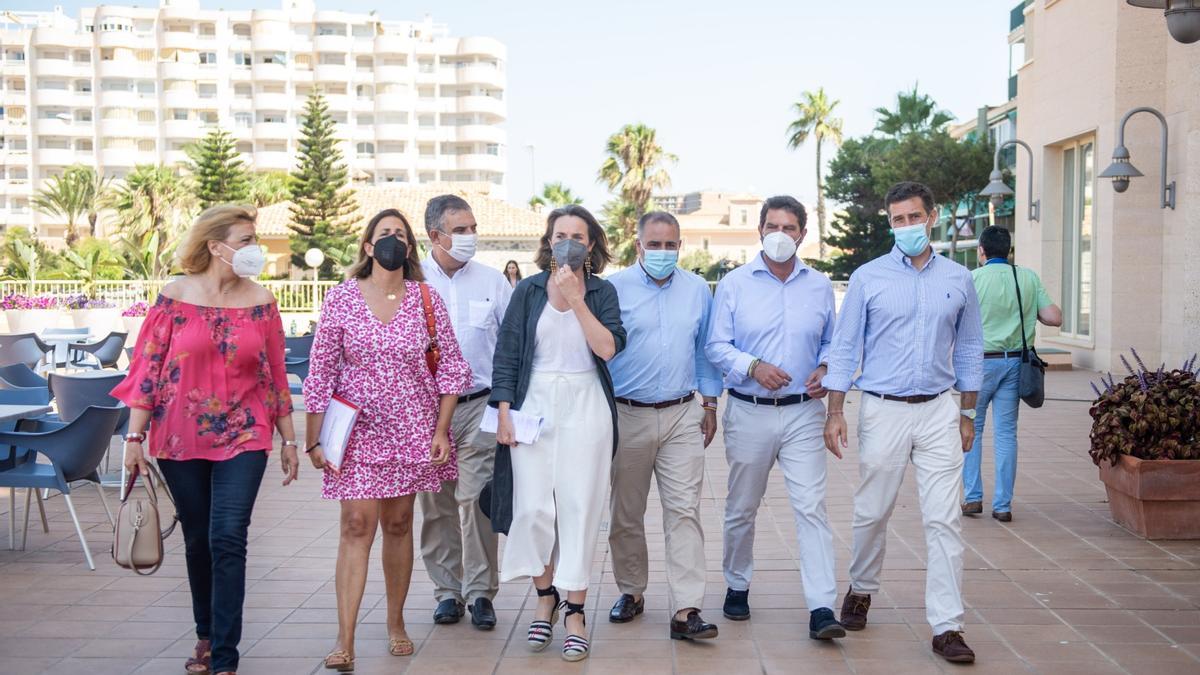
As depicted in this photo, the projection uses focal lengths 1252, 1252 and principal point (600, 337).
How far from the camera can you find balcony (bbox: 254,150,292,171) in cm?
9675

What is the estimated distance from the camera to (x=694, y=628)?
5328 mm

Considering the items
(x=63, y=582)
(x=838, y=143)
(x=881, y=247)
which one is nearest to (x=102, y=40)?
(x=838, y=143)

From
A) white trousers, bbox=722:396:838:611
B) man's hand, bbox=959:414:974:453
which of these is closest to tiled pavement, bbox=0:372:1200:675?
white trousers, bbox=722:396:838:611

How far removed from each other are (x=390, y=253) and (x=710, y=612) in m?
2.28

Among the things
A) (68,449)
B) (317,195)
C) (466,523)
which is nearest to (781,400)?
(466,523)

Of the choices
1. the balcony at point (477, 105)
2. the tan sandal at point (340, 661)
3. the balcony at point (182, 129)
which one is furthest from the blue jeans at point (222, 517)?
the balcony at point (477, 105)

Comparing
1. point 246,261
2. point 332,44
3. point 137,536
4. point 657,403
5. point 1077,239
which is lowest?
point 137,536

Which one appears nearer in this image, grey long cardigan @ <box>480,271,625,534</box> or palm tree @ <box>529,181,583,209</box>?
grey long cardigan @ <box>480,271,625,534</box>

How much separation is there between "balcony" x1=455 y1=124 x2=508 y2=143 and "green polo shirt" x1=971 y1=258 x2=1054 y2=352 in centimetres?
9637

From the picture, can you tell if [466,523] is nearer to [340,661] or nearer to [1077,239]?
[340,661]

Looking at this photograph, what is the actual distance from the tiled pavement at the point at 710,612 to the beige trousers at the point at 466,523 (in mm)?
199

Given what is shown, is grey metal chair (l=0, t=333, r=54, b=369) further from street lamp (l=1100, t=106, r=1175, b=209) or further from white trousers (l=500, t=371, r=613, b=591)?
street lamp (l=1100, t=106, r=1175, b=209)

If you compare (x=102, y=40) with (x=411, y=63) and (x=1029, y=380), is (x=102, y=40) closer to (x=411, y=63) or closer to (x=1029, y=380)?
(x=411, y=63)

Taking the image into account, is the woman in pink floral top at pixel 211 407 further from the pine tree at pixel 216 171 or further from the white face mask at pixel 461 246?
the pine tree at pixel 216 171
